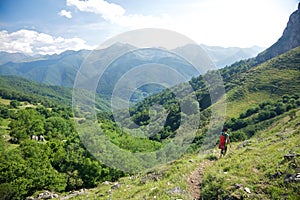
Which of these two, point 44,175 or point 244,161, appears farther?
point 44,175

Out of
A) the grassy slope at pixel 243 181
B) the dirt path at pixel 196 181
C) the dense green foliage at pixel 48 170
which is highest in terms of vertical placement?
the grassy slope at pixel 243 181

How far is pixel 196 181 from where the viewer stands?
47.8ft

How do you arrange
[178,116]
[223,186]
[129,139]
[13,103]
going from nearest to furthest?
[223,186]
[129,139]
[178,116]
[13,103]

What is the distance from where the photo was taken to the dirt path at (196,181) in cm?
1296

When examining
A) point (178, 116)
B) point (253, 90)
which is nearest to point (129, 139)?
point (178, 116)

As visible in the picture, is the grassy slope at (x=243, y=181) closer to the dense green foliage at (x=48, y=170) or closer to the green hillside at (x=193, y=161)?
the green hillside at (x=193, y=161)

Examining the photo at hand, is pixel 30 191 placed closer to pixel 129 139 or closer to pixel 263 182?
pixel 129 139

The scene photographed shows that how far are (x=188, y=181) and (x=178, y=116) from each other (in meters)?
99.1

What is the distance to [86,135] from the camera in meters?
50.8

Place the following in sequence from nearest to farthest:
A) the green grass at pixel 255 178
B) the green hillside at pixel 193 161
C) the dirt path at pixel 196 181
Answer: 1. the green grass at pixel 255 178
2. the green hillside at pixel 193 161
3. the dirt path at pixel 196 181

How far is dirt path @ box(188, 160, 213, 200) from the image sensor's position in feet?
42.5

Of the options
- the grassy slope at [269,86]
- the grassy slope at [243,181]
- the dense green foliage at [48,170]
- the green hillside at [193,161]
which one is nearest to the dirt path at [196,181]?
the green hillside at [193,161]

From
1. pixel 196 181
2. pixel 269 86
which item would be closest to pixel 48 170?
pixel 196 181

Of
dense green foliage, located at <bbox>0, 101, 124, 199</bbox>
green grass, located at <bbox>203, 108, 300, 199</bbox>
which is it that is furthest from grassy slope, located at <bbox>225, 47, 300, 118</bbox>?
green grass, located at <bbox>203, 108, 300, 199</bbox>
